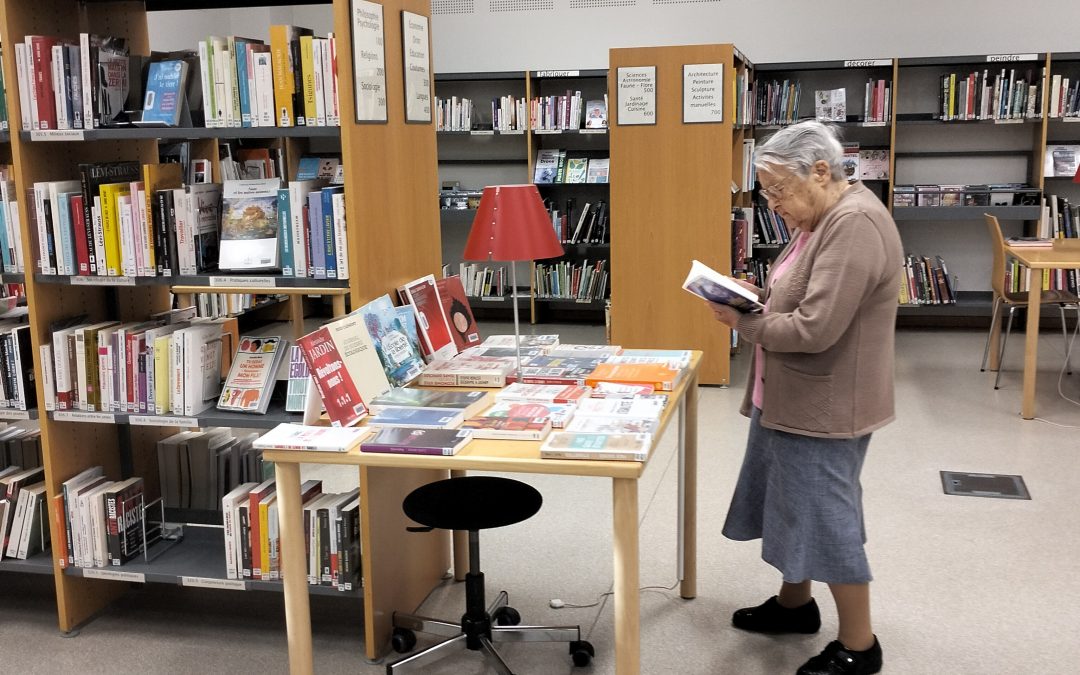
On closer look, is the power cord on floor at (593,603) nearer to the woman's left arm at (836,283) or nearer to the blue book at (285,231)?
the woman's left arm at (836,283)

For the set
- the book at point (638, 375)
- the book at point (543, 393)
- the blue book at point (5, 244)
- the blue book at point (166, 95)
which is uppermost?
the blue book at point (166, 95)

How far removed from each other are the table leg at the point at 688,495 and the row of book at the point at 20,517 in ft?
6.61

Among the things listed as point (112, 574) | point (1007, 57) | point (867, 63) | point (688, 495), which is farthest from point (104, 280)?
point (1007, 57)

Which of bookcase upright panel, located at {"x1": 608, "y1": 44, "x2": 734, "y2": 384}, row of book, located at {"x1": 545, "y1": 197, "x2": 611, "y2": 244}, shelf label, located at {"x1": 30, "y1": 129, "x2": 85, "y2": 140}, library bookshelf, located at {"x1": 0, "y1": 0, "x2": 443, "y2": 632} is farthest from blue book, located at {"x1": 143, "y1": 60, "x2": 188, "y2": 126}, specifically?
row of book, located at {"x1": 545, "y1": 197, "x2": 611, "y2": 244}

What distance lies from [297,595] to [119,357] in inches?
40.9

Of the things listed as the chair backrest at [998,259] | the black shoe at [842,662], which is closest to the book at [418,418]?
the black shoe at [842,662]

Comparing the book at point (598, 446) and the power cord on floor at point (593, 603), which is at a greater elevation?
the book at point (598, 446)

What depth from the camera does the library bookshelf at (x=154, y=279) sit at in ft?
9.26

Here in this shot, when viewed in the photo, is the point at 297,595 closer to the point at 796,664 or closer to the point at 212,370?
the point at 212,370

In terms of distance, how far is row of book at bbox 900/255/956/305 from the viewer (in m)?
7.50

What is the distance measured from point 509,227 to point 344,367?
601mm

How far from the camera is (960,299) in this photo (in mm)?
7695

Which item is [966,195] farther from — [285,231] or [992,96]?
[285,231]

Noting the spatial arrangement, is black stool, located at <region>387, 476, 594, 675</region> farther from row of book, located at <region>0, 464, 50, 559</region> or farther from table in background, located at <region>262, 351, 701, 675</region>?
row of book, located at <region>0, 464, 50, 559</region>
